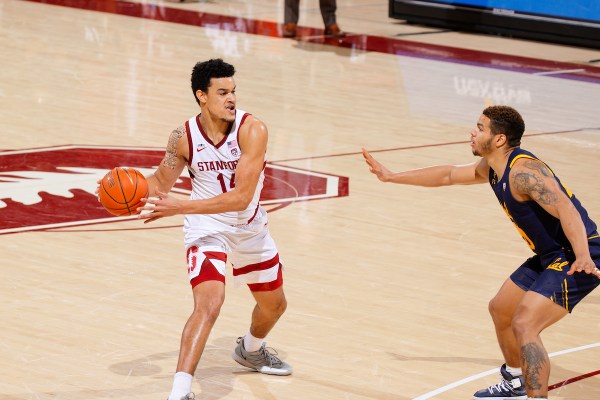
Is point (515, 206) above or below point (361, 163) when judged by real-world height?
above

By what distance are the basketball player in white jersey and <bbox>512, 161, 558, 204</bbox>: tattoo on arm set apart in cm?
126

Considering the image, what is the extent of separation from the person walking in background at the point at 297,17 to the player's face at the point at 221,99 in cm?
1293

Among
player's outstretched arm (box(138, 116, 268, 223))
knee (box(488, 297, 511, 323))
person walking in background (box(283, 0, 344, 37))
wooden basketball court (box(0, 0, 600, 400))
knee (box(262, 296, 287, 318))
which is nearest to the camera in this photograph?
player's outstretched arm (box(138, 116, 268, 223))

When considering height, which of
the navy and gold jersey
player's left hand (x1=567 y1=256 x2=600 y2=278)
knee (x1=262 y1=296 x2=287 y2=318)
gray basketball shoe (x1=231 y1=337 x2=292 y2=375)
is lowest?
gray basketball shoe (x1=231 y1=337 x2=292 y2=375)

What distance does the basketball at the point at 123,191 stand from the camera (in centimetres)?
614

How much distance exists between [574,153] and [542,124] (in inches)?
55.5

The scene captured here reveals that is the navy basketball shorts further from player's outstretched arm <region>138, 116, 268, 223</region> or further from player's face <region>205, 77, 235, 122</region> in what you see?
player's face <region>205, 77, 235, 122</region>

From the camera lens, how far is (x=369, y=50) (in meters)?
18.5

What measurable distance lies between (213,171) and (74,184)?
4.30m

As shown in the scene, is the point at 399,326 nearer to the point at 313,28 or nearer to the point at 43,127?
the point at 43,127

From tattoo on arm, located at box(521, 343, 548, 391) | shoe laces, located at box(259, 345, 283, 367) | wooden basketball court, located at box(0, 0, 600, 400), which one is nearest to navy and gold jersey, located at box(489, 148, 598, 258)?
tattoo on arm, located at box(521, 343, 548, 391)

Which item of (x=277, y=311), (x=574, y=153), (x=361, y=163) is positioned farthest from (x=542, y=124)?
(x=277, y=311)

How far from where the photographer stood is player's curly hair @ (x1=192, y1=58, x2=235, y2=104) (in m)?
6.14

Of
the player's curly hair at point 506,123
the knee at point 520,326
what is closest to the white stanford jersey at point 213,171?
the player's curly hair at point 506,123
